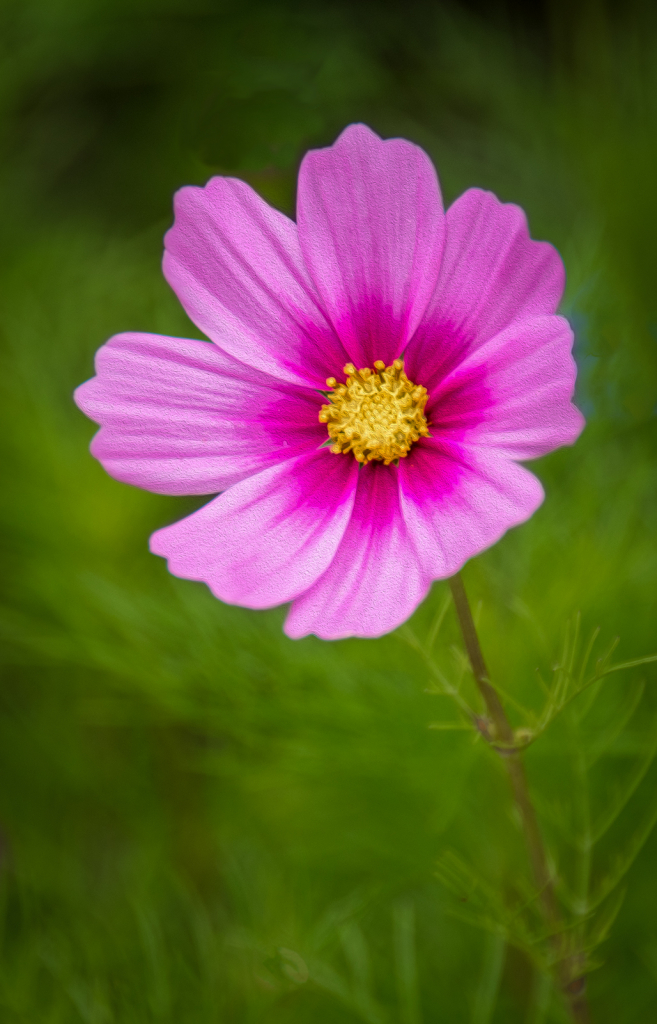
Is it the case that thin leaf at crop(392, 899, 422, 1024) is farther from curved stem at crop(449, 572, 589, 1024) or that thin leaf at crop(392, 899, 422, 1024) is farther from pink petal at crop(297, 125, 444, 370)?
pink petal at crop(297, 125, 444, 370)

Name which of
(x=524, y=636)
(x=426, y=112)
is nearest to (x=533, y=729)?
(x=524, y=636)

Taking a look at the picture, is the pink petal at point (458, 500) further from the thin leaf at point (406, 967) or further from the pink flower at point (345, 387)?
the thin leaf at point (406, 967)

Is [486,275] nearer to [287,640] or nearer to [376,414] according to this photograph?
[376,414]

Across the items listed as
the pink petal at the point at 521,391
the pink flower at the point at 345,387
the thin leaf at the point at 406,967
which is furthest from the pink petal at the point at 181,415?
the thin leaf at the point at 406,967

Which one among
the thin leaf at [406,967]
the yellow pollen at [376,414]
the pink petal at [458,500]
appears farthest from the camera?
the thin leaf at [406,967]

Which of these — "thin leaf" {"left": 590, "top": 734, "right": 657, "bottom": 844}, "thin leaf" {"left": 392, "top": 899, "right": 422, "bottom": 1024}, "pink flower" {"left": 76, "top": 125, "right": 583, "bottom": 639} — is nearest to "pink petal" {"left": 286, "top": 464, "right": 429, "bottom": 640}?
"pink flower" {"left": 76, "top": 125, "right": 583, "bottom": 639}

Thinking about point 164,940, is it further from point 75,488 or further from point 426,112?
point 426,112
